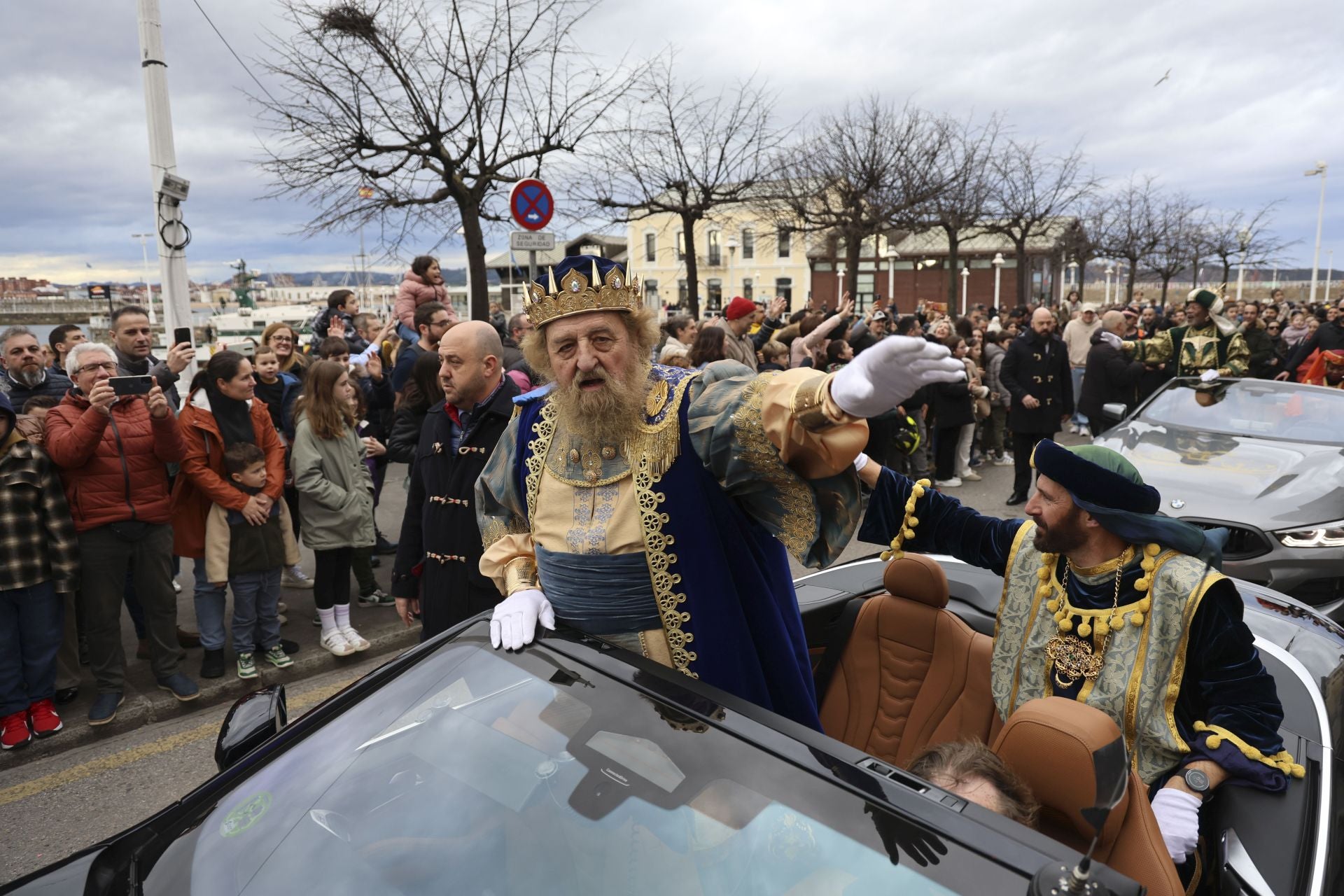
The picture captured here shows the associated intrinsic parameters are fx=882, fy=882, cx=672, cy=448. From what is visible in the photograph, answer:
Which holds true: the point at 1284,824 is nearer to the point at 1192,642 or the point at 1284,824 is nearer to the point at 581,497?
the point at 1192,642

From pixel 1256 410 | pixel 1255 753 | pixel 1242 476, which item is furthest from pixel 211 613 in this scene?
pixel 1256 410

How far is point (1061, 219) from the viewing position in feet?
125

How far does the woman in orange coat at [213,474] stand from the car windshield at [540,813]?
3183 millimetres

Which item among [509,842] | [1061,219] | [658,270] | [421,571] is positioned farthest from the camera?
[658,270]

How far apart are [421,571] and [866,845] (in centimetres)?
300

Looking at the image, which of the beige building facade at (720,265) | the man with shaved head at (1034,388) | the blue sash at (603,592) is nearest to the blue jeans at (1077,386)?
the man with shaved head at (1034,388)

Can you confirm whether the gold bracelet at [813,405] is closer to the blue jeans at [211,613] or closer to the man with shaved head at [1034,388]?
the blue jeans at [211,613]

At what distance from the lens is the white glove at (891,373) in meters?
1.53

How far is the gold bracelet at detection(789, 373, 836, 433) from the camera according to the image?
68.4 inches

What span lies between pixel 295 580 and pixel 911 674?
500cm

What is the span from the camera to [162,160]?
261 inches

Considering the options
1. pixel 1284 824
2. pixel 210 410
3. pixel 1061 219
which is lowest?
pixel 1284 824

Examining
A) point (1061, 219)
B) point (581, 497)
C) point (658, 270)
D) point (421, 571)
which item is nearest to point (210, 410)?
point (421, 571)

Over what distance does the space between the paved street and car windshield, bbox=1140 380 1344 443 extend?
586 cm
